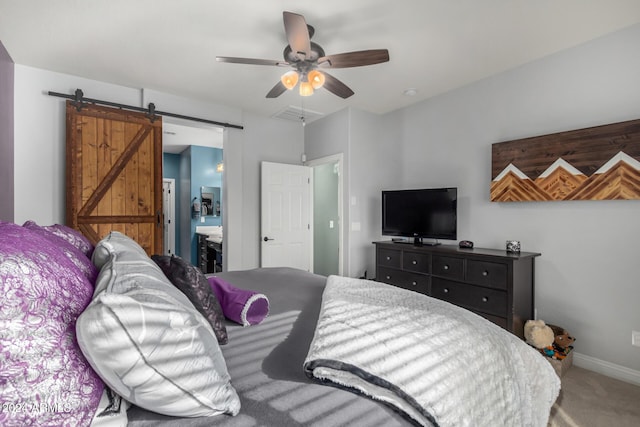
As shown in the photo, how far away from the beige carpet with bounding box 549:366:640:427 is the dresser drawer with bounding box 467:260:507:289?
2.70ft

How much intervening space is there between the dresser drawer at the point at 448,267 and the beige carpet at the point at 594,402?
3.55 feet

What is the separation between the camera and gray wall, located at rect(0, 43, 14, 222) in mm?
2613

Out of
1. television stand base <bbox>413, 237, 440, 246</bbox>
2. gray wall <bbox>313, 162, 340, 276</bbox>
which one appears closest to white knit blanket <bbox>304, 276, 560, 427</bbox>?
television stand base <bbox>413, 237, 440, 246</bbox>

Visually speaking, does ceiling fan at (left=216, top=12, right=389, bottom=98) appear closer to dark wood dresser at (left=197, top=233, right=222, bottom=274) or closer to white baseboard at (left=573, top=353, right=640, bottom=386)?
white baseboard at (left=573, top=353, right=640, bottom=386)

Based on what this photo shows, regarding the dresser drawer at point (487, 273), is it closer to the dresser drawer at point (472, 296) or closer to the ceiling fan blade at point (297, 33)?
the dresser drawer at point (472, 296)

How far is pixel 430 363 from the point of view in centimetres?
95

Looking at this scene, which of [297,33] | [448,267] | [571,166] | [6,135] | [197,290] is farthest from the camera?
[448,267]

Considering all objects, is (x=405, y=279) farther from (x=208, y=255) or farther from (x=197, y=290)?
(x=208, y=255)

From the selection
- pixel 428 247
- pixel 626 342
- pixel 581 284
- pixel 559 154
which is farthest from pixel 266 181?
pixel 626 342

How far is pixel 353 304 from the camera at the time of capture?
4.33ft

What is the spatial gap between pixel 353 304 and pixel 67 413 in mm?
963

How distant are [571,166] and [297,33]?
2.51m

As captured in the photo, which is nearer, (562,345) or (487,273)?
(562,345)

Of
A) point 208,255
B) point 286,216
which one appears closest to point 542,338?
point 286,216
